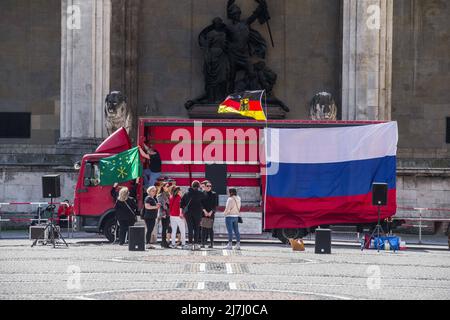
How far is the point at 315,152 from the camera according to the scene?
124 feet

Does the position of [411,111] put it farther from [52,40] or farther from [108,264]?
[108,264]

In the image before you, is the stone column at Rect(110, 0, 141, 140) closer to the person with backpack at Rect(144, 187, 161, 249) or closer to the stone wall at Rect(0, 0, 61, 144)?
the stone wall at Rect(0, 0, 61, 144)

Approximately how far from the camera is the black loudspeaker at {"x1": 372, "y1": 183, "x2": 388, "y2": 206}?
35.6 metres

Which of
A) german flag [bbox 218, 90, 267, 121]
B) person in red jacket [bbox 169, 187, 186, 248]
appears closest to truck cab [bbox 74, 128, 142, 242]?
person in red jacket [bbox 169, 187, 186, 248]

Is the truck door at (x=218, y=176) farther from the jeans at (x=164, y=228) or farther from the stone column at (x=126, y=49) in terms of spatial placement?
the stone column at (x=126, y=49)

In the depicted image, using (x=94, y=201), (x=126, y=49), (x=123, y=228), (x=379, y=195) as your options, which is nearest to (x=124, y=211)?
(x=123, y=228)

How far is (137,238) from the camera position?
108ft

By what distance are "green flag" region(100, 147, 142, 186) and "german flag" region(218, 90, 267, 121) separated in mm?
4756

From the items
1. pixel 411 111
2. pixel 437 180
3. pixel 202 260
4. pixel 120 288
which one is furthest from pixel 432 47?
pixel 120 288

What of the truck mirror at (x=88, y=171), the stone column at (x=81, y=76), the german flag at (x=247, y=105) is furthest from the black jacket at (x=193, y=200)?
the stone column at (x=81, y=76)

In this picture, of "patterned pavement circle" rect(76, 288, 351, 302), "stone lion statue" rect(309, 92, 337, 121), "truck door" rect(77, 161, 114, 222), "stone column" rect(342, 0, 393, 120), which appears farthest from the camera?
"stone column" rect(342, 0, 393, 120)

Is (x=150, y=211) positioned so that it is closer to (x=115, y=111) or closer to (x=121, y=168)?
(x=121, y=168)

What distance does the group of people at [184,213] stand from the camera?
3438 cm

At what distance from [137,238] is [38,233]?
14.0 feet
